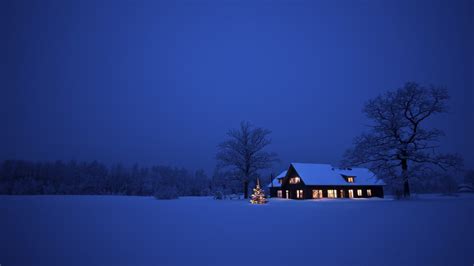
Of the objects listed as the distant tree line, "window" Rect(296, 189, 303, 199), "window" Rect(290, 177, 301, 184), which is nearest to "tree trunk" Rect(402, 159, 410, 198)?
"window" Rect(296, 189, 303, 199)

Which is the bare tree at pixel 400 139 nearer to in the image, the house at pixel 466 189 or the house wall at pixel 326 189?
the house wall at pixel 326 189

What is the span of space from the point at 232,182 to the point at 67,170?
68.2m

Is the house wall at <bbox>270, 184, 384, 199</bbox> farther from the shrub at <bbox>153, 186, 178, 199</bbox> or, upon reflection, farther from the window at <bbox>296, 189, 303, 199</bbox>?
the shrub at <bbox>153, 186, 178, 199</bbox>

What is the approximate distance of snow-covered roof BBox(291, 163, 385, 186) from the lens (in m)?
49.9

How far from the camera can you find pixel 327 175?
2055 inches

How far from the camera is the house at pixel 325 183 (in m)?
49.5

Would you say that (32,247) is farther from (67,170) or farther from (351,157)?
(67,170)

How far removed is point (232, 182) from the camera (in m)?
47.3

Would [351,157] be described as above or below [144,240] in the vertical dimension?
above

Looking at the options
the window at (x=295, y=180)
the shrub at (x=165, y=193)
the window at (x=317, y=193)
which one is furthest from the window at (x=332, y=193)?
the shrub at (x=165, y=193)

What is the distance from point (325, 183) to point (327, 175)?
9.66ft

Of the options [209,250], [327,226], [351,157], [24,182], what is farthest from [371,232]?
Answer: [24,182]

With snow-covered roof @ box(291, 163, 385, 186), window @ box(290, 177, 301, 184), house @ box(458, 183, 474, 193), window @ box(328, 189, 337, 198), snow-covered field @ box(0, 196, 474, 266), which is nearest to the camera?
snow-covered field @ box(0, 196, 474, 266)

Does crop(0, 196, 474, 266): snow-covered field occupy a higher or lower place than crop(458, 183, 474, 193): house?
lower
